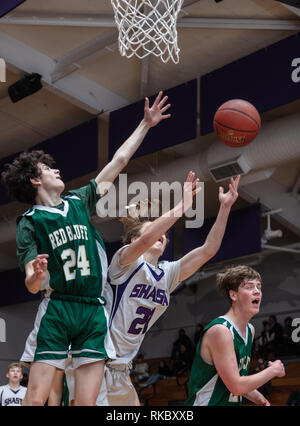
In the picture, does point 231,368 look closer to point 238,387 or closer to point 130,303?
point 238,387

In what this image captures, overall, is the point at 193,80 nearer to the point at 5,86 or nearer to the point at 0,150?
the point at 5,86

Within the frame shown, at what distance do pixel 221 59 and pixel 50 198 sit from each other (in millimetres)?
7157

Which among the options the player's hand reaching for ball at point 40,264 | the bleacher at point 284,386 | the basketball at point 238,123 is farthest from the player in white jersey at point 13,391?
the bleacher at point 284,386

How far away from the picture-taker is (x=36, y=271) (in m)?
3.29

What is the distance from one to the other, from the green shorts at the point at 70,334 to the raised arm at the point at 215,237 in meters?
1.00

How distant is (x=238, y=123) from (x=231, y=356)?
392 centimetres

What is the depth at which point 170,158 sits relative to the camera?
41.6ft

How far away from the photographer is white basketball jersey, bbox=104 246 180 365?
4.38 meters

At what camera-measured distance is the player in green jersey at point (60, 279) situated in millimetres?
3553

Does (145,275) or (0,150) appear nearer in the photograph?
(145,275)
